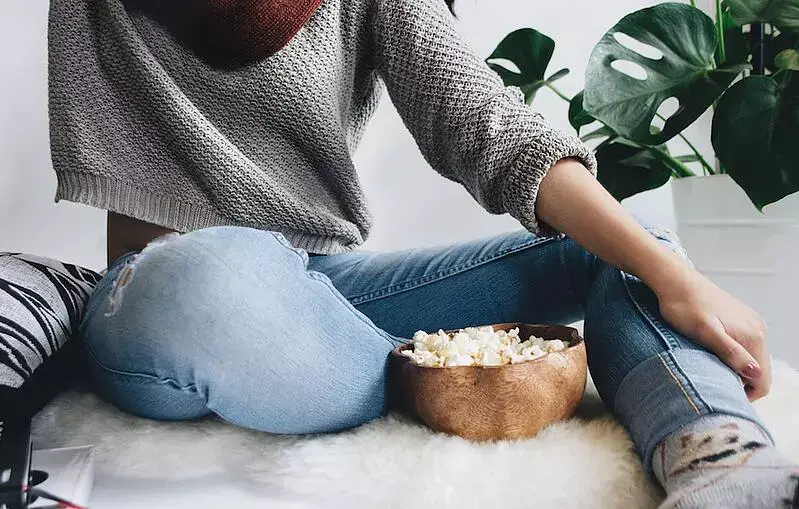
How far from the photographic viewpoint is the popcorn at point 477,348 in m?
0.61

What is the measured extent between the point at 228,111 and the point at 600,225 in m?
0.45

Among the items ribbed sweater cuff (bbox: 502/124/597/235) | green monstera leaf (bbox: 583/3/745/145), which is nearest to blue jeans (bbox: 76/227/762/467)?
ribbed sweater cuff (bbox: 502/124/597/235)

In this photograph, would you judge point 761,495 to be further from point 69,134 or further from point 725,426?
point 69,134

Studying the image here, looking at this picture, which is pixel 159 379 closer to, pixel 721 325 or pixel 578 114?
pixel 721 325

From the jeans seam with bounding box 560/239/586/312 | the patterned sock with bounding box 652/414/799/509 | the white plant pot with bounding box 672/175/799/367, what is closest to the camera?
the patterned sock with bounding box 652/414/799/509

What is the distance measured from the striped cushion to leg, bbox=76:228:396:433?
55 mm

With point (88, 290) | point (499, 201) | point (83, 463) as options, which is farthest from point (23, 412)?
point (499, 201)

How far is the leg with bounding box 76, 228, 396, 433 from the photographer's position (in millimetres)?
561

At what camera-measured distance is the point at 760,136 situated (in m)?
1.03

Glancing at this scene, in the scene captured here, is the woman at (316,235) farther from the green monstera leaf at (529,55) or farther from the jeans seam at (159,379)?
the green monstera leaf at (529,55)

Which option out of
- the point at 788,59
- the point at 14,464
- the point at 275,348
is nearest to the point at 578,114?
the point at 788,59

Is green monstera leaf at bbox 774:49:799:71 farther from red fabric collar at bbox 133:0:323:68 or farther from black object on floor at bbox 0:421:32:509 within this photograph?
black object on floor at bbox 0:421:32:509

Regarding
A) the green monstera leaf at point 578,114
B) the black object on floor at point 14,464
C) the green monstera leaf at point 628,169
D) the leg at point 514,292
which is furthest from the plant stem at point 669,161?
the black object on floor at point 14,464

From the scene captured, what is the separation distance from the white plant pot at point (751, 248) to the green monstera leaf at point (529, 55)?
0.32m
